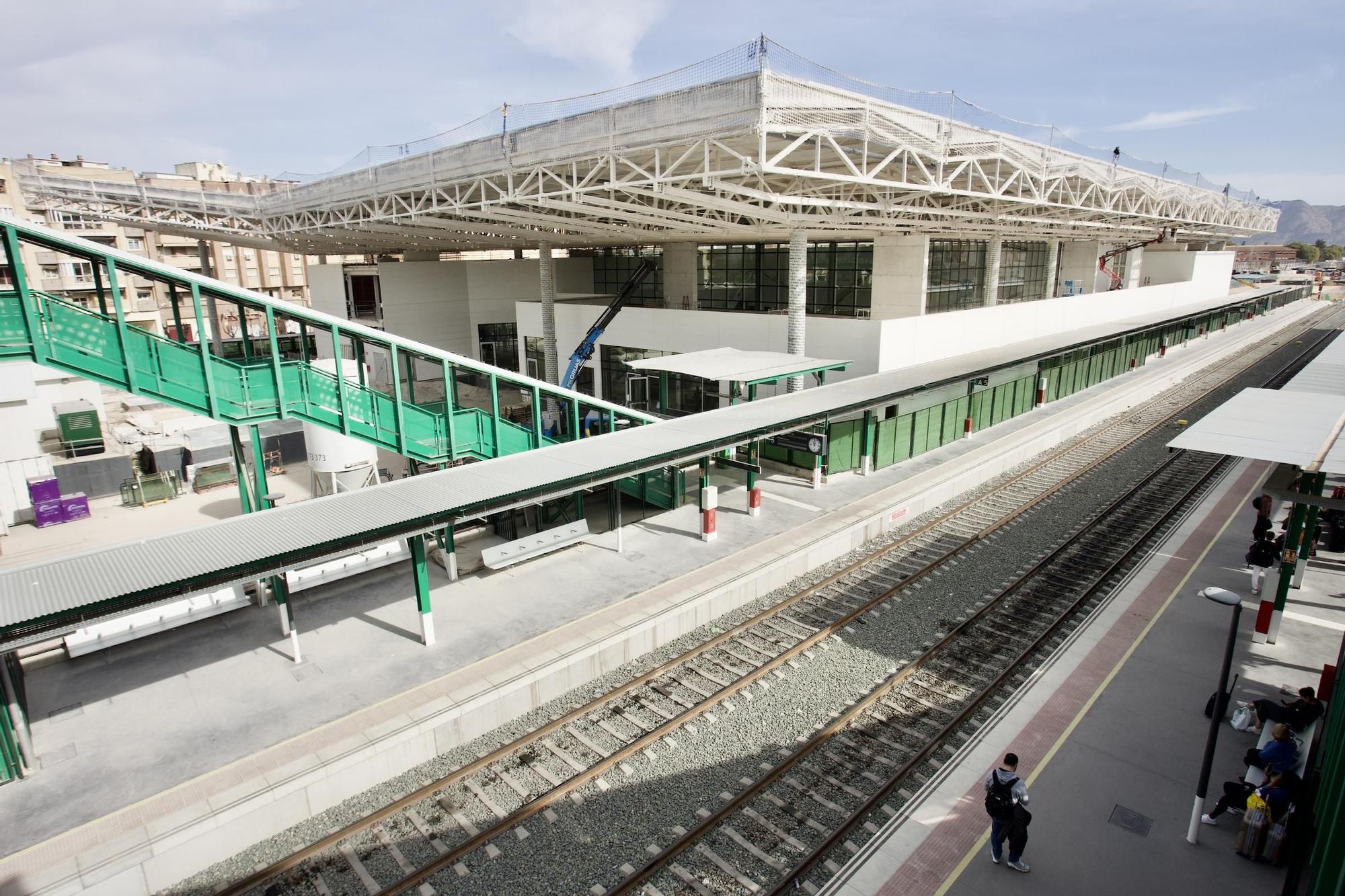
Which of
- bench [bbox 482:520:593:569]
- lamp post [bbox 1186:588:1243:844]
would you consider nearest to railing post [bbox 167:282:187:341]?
bench [bbox 482:520:593:569]

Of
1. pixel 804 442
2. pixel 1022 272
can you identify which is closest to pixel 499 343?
pixel 804 442

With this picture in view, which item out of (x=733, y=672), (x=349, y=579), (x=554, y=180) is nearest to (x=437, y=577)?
(x=349, y=579)

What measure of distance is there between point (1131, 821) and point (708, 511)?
8.41 metres

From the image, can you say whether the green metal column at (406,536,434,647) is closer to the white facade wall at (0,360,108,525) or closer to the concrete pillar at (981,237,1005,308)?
the white facade wall at (0,360,108,525)

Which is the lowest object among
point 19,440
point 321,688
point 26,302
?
point 321,688

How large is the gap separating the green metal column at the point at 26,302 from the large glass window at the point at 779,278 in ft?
81.8

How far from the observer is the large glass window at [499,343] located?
1740 inches

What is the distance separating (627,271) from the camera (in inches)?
1603

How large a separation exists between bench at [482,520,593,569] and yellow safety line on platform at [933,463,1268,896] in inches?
332

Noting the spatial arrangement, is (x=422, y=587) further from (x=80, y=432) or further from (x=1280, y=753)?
(x=80, y=432)

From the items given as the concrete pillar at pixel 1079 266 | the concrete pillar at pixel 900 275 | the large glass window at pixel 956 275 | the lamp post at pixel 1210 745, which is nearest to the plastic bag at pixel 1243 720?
the lamp post at pixel 1210 745

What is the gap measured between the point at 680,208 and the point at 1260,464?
1905 cm

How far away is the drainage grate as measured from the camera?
7.22 metres

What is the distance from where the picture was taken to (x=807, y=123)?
15.6 m
